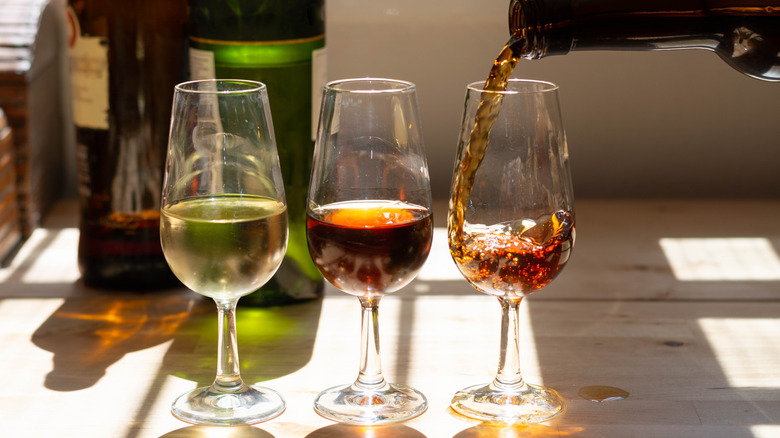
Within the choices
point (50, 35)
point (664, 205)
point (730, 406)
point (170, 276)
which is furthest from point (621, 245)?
point (50, 35)

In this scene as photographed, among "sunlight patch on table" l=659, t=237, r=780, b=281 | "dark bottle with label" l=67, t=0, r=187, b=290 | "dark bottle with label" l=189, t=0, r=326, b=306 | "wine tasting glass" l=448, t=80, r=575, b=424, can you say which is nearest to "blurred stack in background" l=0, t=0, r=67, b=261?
"dark bottle with label" l=67, t=0, r=187, b=290

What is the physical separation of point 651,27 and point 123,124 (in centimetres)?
63

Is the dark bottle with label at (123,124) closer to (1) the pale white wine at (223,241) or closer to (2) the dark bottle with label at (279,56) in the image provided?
(2) the dark bottle with label at (279,56)

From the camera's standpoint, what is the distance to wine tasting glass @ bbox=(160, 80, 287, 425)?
0.81 meters

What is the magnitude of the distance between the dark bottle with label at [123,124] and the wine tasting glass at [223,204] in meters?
0.32

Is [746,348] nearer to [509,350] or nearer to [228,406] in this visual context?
[509,350]

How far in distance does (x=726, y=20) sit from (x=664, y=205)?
0.68 metres

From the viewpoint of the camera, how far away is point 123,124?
1.14 m

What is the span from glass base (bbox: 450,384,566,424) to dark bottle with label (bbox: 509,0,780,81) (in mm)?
308

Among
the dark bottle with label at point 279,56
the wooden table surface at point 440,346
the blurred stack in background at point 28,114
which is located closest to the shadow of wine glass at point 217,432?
the wooden table surface at point 440,346

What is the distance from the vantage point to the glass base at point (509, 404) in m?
0.84

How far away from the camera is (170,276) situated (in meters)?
1.19

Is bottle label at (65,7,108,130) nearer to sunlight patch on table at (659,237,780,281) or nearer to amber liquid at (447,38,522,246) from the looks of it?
amber liquid at (447,38,522,246)

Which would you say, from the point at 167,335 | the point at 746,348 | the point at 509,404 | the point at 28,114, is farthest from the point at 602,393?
the point at 28,114
